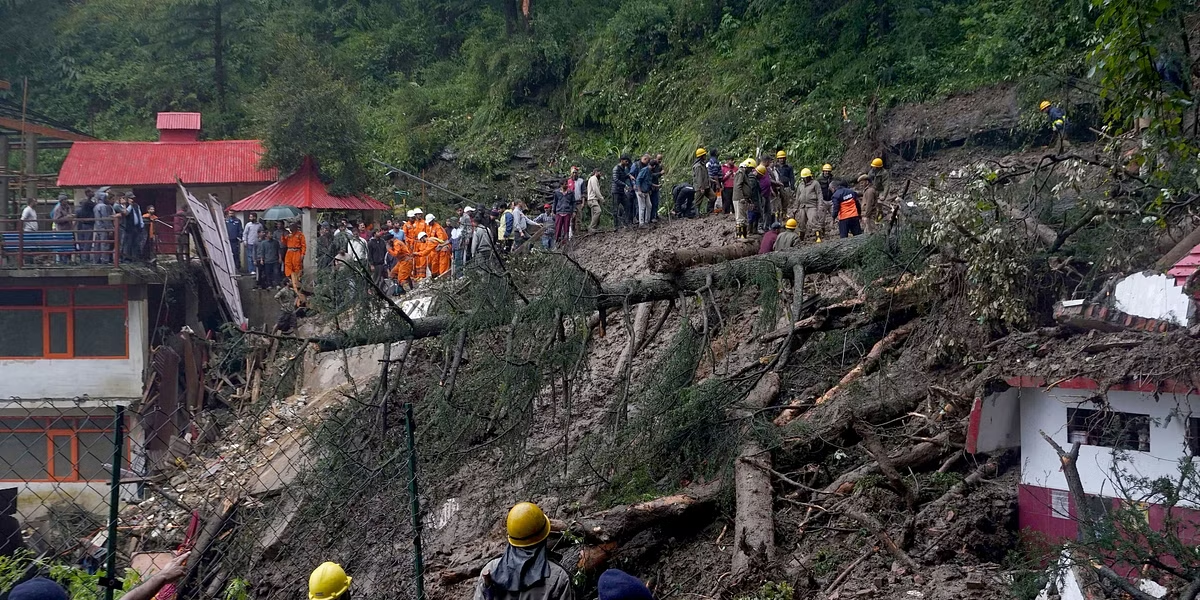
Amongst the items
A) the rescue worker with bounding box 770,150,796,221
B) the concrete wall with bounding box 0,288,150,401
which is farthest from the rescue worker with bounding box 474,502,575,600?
the concrete wall with bounding box 0,288,150,401

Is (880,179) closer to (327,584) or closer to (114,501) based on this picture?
(327,584)

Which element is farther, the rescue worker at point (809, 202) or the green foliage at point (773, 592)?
the rescue worker at point (809, 202)

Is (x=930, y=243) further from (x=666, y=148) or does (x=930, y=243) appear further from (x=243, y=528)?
(x=666, y=148)

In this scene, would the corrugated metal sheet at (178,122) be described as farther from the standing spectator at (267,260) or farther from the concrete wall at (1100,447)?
the concrete wall at (1100,447)

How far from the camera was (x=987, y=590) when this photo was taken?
6.29 m

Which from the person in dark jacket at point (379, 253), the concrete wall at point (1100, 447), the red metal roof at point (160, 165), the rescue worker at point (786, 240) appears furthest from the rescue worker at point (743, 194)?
the red metal roof at point (160, 165)

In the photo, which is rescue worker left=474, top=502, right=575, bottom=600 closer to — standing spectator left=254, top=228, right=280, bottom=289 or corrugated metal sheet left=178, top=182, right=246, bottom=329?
corrugated metal sheet left=178, top=182, right=246, bottom=329

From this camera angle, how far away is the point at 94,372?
19891mm

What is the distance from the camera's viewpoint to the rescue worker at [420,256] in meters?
18.2

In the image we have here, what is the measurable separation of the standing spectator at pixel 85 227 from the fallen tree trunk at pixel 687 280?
12.7m

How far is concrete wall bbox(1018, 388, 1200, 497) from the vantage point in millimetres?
6242

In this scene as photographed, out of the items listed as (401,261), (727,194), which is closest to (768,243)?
(727,194)

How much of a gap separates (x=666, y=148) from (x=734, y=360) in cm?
1257

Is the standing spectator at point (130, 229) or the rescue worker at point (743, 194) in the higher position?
the rescue worker at point (743, 194)
